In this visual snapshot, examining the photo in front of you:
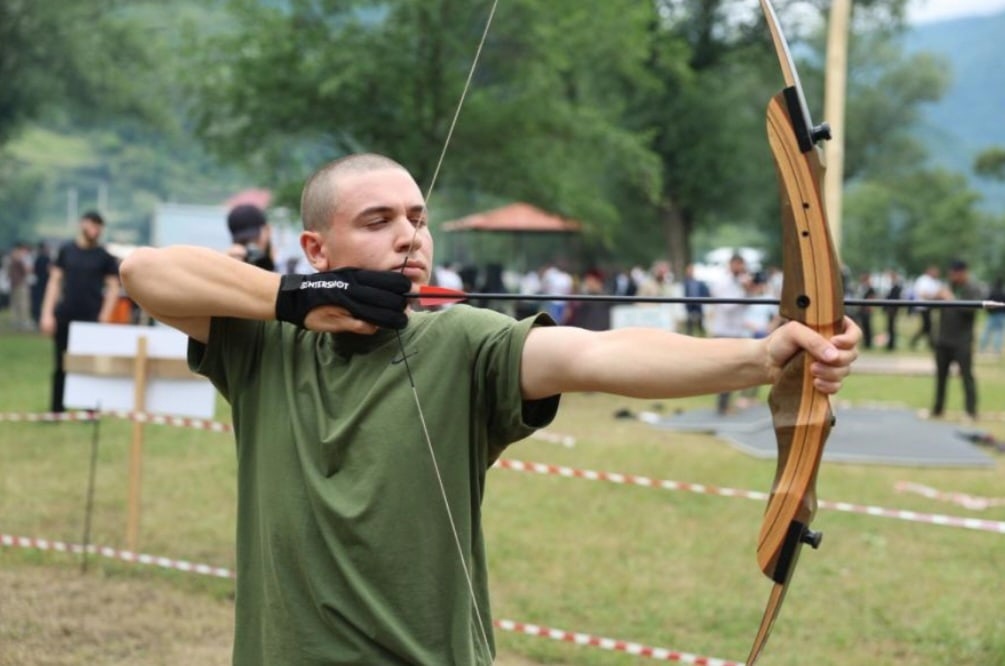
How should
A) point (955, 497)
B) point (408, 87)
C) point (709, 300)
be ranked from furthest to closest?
point (408, 87) → point (955, 497) → point (709, 300)

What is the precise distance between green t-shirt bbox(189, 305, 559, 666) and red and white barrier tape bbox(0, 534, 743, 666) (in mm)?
2327

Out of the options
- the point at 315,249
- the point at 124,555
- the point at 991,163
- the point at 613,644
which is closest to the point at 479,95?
the point at 124,555

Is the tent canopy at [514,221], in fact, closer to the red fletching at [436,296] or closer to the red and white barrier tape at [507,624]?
the red and white barrier tape at [507,624]

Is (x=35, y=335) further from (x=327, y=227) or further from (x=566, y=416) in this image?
(x=327, y=227)

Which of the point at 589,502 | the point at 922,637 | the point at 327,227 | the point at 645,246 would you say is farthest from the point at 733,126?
the point at 327,227

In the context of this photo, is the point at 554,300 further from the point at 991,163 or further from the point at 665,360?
the point at 991,163

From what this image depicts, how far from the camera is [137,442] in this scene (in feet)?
21.9

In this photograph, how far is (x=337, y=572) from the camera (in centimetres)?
216

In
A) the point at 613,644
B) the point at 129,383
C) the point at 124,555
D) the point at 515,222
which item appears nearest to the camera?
the point at 613,644

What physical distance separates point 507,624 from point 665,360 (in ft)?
11.9

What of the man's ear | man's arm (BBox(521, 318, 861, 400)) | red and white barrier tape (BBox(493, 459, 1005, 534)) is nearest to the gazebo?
red and white barrier tape (BBox(493, 459, 1005, 534))

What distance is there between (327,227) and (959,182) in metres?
65.0

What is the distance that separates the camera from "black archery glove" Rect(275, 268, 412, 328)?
215 cm

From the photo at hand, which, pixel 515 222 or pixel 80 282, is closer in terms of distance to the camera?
pixel 80 282
